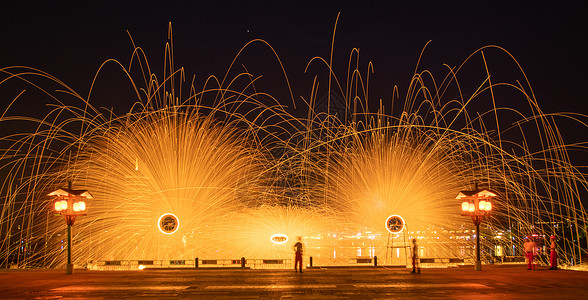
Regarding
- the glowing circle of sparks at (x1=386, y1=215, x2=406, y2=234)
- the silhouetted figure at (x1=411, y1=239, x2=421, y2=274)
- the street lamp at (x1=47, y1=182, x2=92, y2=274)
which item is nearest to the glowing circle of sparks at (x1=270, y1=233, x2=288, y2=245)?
the glowing circle of sparks at (x1=386, y1=215, x2=406, y2=234)

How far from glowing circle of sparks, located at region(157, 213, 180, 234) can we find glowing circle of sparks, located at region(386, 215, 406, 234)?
1210cm

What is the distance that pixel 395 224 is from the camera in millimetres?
31016

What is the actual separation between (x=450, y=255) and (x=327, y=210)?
878cm

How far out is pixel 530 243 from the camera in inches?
980

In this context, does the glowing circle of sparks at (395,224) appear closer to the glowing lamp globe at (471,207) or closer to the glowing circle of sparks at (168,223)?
the glowing lamp globe at (471,207)

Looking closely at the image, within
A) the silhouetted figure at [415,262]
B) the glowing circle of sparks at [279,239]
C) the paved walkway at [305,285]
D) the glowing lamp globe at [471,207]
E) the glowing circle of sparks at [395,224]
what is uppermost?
the glowing lamp globe at [471,207]

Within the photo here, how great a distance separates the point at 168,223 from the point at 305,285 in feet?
46.6

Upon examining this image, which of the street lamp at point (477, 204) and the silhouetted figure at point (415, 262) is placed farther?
the street lamp at point (477, 204)

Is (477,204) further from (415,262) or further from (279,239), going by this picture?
(279,239)

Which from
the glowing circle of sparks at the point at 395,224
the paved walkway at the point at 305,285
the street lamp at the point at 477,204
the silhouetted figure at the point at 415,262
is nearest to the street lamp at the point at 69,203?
the paved walkway at the point at 305,285

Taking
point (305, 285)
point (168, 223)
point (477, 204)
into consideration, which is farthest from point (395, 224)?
point (305, 285)

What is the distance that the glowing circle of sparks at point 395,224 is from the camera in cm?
3086

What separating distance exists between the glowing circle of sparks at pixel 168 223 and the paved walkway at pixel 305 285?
6929 mm

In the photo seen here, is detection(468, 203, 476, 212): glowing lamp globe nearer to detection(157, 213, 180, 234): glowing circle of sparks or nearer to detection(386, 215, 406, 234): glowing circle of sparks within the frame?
detection(386, 215, 406, 234): glowing circle of sparks
